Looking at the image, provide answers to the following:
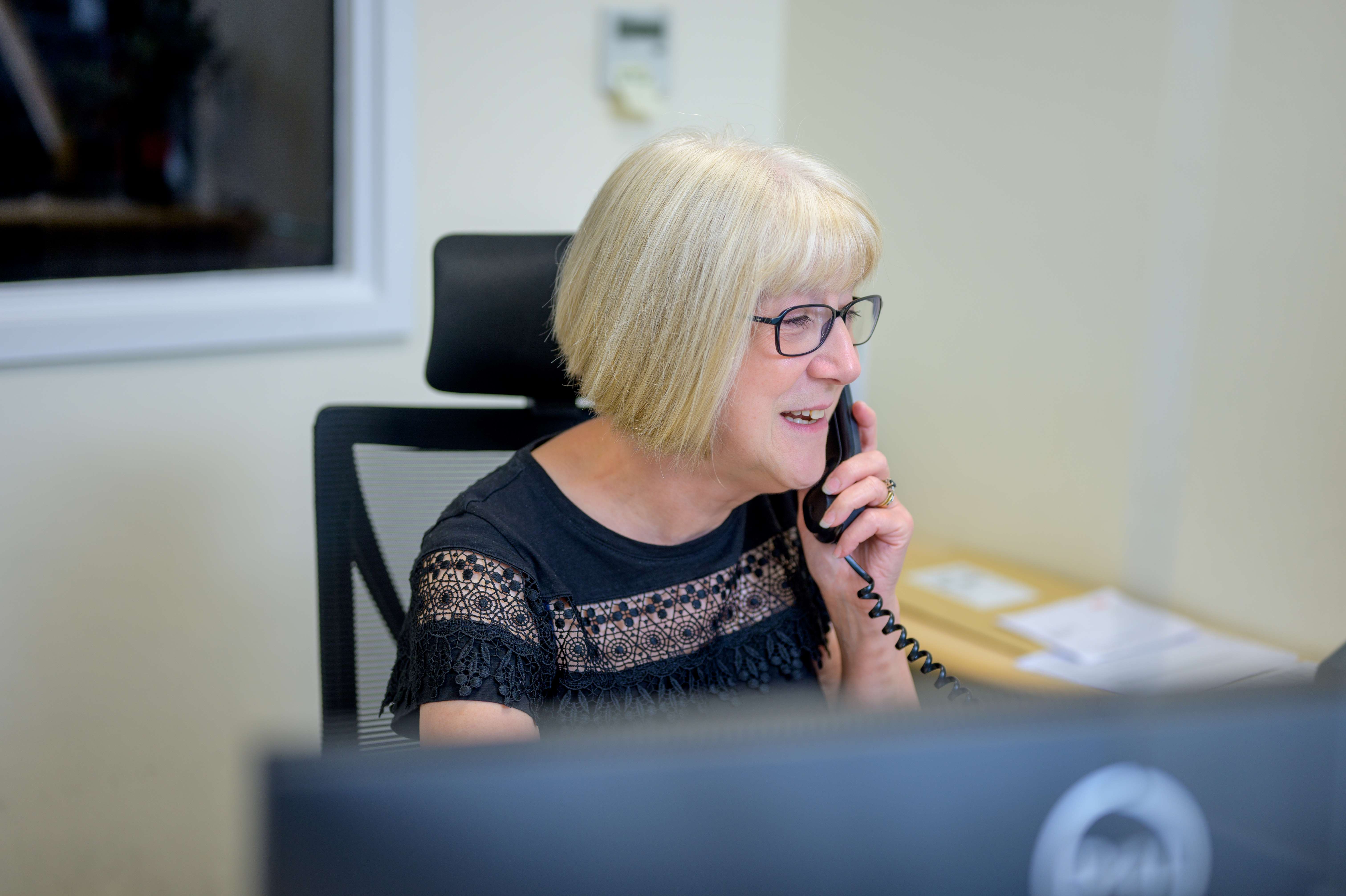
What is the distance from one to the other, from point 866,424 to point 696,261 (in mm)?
296

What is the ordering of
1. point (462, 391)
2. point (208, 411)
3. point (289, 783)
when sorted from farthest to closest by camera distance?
point (208, 411) < point (462, 391) < point (289, 783)

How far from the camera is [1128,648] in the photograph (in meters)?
1.49

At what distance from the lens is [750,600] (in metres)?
1.20

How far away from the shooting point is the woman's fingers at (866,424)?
1182mm

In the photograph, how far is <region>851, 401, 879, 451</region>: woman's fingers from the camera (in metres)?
1.18

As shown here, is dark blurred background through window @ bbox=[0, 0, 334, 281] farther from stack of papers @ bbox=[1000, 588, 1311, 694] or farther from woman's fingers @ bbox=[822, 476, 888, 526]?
stack of papers @ bbox=[1000, 588, 1311, 694]

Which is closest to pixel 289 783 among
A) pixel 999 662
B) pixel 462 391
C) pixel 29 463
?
pixel 462 391

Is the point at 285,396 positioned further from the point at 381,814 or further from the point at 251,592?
the point at 381,814

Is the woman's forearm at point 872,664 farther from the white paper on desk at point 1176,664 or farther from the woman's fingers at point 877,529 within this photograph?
the white paper on desk at point 1176,664

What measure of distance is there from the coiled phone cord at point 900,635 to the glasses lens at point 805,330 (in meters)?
0.23

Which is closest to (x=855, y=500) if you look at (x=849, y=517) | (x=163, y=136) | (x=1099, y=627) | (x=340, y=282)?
(x=849, y=517)

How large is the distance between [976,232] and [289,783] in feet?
5.63

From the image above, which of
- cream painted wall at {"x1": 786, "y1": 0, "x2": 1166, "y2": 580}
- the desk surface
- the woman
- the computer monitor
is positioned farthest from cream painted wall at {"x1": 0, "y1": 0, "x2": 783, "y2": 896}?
the computer monitor

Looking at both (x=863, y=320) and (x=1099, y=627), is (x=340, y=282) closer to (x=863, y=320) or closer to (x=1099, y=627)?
(x=863, y=320)
